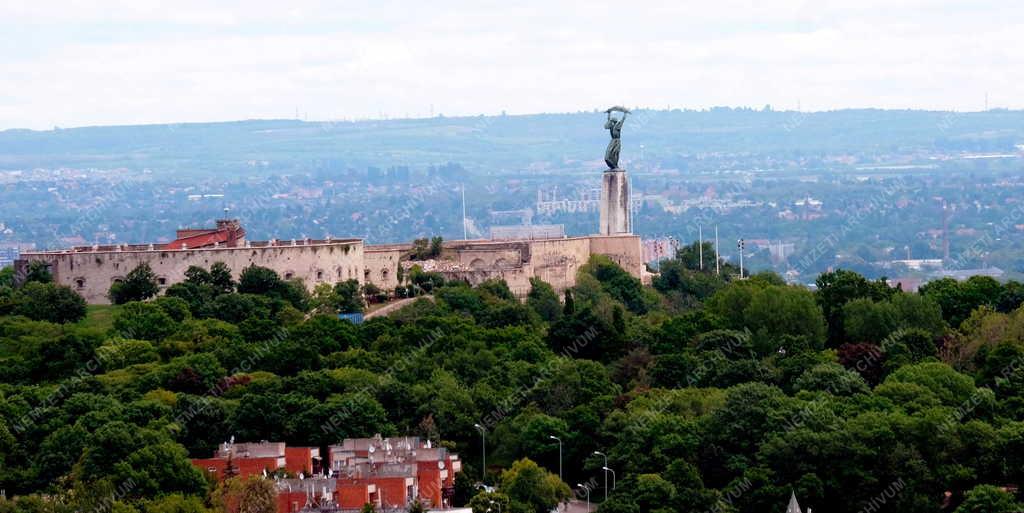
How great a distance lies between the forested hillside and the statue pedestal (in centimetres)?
1016

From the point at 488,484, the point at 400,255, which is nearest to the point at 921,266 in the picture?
the point at 400,255

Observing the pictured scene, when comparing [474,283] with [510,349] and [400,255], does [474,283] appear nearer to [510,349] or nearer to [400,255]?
[400,255]

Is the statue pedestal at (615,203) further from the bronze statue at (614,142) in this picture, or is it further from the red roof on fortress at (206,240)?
the red roof on fortress at (206,240)

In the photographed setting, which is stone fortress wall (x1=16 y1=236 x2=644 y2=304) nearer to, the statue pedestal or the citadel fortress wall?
the citadel fortress wall

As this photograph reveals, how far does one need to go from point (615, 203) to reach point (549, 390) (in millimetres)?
30055

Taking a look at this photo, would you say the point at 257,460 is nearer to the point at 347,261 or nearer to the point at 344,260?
the point at 344,260

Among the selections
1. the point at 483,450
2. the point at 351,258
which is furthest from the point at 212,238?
the point at 483,450

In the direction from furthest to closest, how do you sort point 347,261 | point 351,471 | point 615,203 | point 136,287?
point 615,203
point 347,261
point 136,287
point 351,471

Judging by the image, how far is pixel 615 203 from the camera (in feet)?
304

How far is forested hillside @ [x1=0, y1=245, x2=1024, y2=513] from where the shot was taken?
54.0 meters

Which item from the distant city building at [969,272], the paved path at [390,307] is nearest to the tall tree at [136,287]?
the paved path at [390,307]

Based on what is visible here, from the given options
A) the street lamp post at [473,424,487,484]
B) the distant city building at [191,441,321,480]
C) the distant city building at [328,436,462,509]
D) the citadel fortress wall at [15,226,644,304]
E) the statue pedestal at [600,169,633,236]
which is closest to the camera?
the distant city building at [328,436,462,509]

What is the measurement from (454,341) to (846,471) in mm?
17863

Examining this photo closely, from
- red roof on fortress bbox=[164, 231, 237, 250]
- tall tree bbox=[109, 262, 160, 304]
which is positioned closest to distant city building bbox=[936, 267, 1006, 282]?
red roof on fortress bbox=[164, 231, 237, 250]
